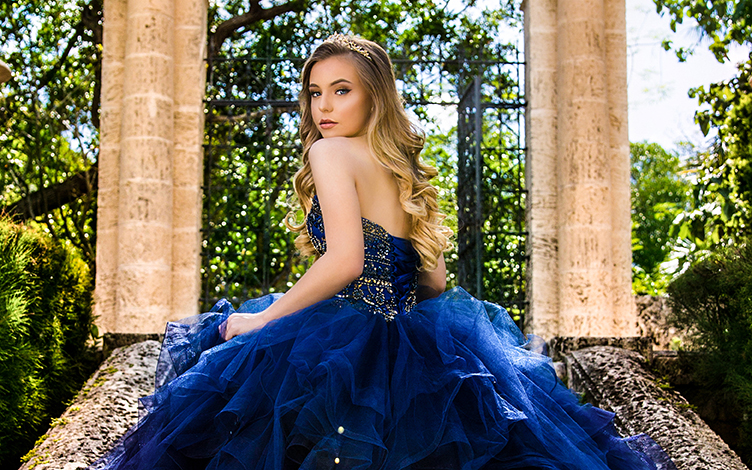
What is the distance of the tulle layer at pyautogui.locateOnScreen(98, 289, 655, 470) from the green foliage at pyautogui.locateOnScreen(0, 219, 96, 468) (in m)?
1.45

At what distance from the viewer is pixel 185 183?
5.32 metres

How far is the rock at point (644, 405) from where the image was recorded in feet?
9.49

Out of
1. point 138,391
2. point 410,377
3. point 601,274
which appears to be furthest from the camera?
point 601,274

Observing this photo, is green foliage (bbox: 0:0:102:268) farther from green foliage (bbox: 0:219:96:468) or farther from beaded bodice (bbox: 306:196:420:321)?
beaded bodice (bbox: 306:196:420:321)

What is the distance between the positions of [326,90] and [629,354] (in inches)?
104

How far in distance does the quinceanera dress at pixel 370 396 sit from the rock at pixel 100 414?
2.80 feet

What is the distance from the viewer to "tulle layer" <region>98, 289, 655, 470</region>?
5.35 feet

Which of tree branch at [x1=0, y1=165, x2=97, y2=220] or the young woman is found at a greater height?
tree branch at [x1=0, y1=165, x2=97, y2=220]

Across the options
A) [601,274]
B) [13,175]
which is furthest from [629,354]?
[13,175]

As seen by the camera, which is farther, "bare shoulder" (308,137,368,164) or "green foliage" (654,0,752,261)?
"green foliage" (654,0,752,261)

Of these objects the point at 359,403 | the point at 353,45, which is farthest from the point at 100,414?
the point at 353,45

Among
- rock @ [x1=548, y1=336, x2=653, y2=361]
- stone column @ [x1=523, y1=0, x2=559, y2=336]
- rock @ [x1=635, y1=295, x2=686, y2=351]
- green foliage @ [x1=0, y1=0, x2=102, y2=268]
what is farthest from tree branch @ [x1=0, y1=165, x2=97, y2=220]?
rock @ [x1=635, y1=295, x2=686, y2=351]

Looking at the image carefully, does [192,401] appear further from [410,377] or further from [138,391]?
[138,391]

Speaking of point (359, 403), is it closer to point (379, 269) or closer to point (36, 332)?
point (379, 269)
